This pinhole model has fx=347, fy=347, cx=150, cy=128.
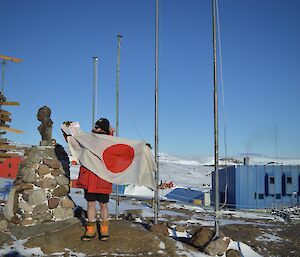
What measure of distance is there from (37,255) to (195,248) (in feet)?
12.3

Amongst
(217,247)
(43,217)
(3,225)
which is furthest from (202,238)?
(3,225)

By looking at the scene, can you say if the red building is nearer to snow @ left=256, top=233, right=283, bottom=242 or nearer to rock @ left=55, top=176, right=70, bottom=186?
rock @ left=55, top=176, right=70, bottom=186

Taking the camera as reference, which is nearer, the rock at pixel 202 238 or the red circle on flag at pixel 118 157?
the red circle on flag at pixel 118 157

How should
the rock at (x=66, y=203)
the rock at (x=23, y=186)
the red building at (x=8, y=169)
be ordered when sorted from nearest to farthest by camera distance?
the rock at (x=23, y=186) → the rock at (x=66, y=203) → the red building at (x=8, y=169)

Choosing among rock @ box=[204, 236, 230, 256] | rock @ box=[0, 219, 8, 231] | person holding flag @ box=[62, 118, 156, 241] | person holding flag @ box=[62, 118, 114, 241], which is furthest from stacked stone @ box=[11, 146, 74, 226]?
rock @ box=[204, 236, 230, 256]

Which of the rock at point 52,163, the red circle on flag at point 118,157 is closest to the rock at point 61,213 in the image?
the rock at point 52,163

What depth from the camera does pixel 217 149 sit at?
899 centimetres

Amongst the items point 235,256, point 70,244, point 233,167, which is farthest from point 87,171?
point 233,167

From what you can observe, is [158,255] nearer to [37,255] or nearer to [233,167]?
[37,255]

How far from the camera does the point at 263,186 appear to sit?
2842 cm

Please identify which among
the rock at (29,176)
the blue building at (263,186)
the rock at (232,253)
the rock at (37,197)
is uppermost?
the rock at (29,176)

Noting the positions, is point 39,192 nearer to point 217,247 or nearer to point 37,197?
point 37,197

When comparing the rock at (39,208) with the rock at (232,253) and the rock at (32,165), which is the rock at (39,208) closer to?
the rock at (32,165)

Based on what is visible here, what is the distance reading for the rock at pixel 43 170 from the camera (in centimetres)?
959
